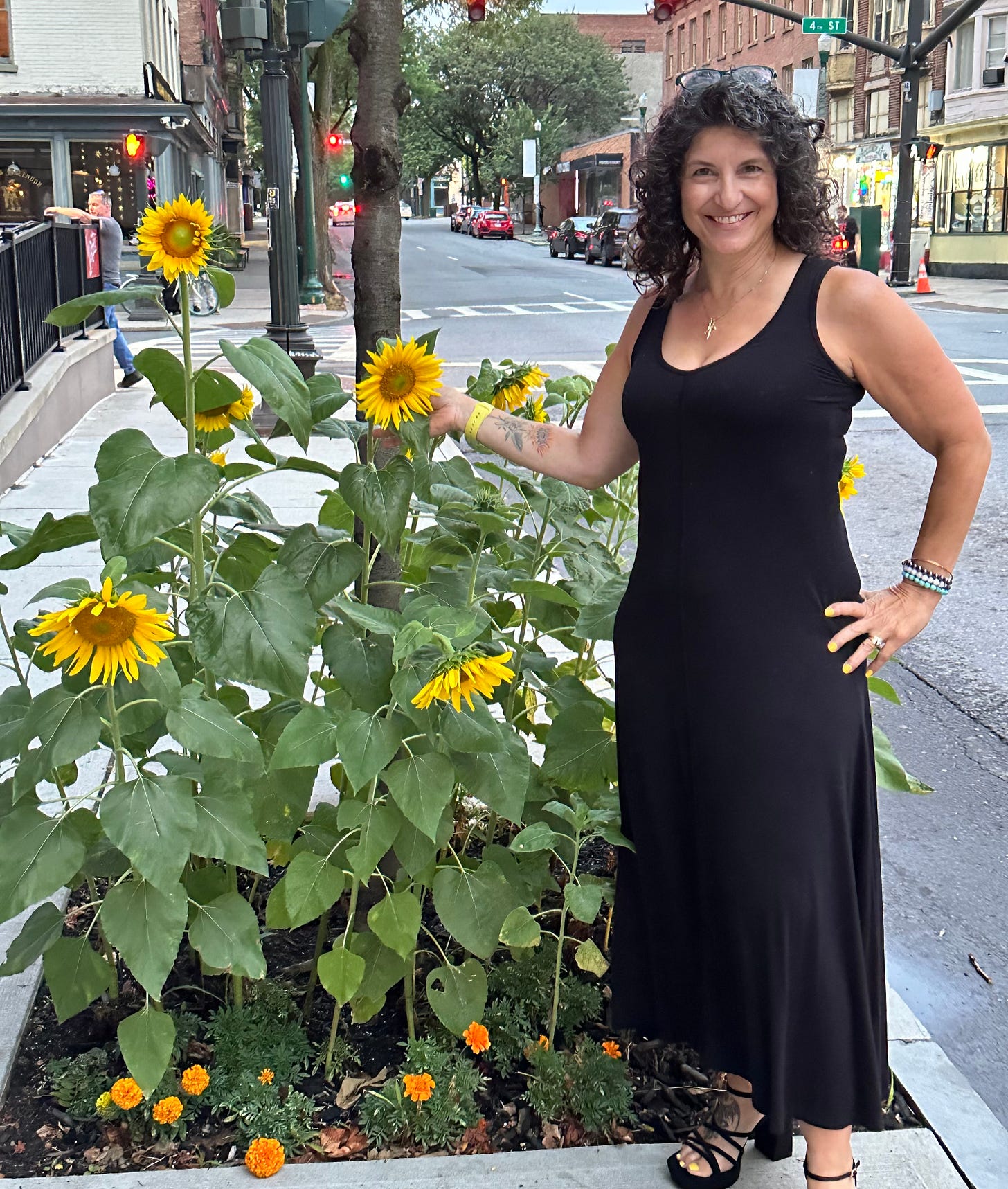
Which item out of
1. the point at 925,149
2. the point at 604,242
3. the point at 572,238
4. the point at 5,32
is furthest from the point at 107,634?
the point at 572,238

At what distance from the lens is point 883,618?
239 cm

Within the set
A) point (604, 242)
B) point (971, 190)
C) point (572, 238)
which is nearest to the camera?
point (971, 190)

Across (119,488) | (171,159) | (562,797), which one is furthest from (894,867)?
(171,159)

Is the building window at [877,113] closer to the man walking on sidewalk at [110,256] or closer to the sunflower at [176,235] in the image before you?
the man walking on sidewalk at [110,256]

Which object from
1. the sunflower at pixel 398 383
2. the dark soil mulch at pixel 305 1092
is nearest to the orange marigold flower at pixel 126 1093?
the dark soil mulch at pixel 305 1092

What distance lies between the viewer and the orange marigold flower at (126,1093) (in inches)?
97.0

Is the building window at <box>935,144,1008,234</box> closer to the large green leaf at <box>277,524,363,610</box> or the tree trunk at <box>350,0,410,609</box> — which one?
the tree trunk at <box>350,0,410,609</box>

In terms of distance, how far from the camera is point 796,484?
235 centimetres

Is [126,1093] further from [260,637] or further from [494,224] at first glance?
[494,224]

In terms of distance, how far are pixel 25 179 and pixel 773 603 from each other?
1178 inches

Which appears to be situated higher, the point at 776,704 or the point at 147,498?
the point at 147,498

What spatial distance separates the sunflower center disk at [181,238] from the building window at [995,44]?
133ft

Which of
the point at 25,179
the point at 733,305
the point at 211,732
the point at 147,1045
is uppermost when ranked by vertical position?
the point at 25,179

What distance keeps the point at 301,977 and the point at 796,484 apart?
5.22 feet
